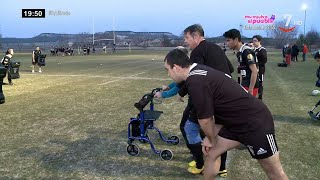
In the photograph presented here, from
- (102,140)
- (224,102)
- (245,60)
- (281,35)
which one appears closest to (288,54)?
(245,60)

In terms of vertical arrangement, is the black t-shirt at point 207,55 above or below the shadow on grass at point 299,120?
above

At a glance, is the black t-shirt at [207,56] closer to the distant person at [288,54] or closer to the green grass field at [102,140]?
the green grass field at [102,140]

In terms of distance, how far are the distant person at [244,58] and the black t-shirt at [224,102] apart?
2.57 m

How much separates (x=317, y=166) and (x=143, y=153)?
286 centimetres

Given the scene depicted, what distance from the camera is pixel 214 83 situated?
305cm

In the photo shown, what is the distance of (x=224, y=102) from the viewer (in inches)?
123

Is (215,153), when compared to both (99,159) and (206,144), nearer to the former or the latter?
(206,144)


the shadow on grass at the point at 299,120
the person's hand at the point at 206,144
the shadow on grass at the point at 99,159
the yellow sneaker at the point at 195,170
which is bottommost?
the shadow on grass at the point at 99,159

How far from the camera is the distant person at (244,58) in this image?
5.63 meters

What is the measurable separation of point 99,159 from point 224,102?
326 cm

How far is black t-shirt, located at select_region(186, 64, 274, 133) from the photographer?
3014 millimetres

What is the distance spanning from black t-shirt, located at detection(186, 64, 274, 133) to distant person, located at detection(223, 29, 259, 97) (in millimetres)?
2573

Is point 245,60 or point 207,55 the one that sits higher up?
point 207,55

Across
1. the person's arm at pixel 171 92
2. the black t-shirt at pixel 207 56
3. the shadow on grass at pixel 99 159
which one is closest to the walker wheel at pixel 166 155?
the shadow on grass at pixel 99 159
